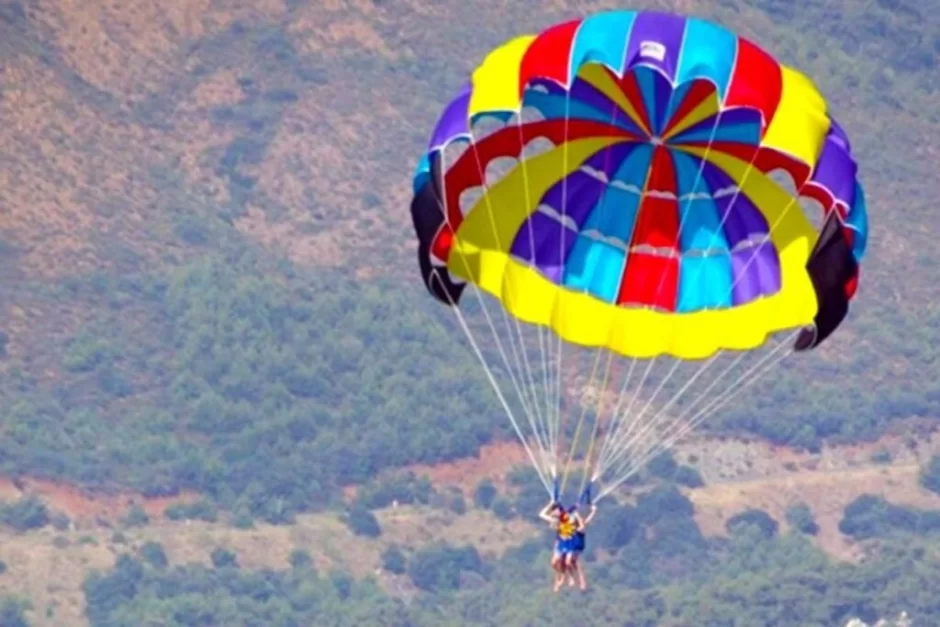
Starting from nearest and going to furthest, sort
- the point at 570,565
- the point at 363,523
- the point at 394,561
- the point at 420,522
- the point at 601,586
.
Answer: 1. the point at 570,565
2. the point at 601,586
3. the point at 394,561
4. the point at 363,523
5. the point at 420,522

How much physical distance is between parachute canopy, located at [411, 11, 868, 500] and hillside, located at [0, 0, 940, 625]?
6689 cm

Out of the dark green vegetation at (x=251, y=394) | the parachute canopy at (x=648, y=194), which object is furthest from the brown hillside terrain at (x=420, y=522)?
the parachute canopy at (x=648, y=194)

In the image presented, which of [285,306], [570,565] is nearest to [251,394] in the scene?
[285,306]

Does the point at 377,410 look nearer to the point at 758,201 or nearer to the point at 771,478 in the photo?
the point at 771,478

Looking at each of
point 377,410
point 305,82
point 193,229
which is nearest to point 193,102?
point 305,82

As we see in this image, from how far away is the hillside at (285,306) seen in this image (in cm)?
13200

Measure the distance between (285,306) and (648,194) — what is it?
9229 cm

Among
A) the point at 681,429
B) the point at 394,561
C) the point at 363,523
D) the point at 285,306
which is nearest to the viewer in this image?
the point at 681,429

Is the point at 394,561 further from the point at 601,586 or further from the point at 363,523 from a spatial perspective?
the point at 601,586

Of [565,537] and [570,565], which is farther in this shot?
[565,537]

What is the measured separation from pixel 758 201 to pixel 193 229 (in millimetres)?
96142

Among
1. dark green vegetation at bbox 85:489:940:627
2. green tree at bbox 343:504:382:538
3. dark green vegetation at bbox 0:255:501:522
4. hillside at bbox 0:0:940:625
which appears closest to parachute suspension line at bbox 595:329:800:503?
dark green vegetation at bbox 85:489:940:627

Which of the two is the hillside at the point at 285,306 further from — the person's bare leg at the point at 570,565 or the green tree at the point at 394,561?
the person's bare leg at the point at 570,565

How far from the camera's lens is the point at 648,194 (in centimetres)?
5416
